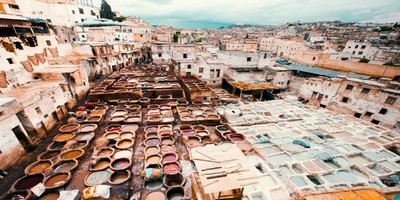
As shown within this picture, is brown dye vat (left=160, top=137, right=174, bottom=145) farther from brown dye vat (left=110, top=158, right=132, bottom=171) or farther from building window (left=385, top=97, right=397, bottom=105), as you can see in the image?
building window (left=385, top=97, right=397, bottom=105)

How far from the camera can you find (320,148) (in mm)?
14406

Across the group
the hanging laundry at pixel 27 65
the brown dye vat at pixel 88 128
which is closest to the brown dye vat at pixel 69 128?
the brown dye vat at pixel 88 128

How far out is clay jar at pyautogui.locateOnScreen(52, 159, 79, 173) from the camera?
1200cm

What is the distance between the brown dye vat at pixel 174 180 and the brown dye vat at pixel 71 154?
739cm

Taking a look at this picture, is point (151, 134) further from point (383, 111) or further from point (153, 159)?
point (383, 111)

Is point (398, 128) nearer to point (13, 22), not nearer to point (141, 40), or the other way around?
point (13, 22)

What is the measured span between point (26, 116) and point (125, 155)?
9478mm

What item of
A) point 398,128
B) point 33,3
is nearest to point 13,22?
point 33,3

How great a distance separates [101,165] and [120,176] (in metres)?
2.12

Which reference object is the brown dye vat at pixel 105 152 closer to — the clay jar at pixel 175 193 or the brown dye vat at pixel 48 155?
the brown dye vat at pixel 48 155

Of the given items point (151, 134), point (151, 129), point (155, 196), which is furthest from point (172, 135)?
point (155, 196)

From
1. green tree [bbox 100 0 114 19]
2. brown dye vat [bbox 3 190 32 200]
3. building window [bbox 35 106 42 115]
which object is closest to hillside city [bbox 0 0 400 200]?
brown dye vat [bbox 3 190 32 200]

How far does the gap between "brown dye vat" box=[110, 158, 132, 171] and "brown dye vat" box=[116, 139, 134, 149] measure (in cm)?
129

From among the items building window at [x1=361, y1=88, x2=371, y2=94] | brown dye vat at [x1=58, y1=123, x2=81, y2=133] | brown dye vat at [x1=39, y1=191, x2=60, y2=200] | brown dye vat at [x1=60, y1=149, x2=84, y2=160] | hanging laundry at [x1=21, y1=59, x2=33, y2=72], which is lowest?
brown dye vat at [x1=39, y1=191, x2=60, y2=200]
